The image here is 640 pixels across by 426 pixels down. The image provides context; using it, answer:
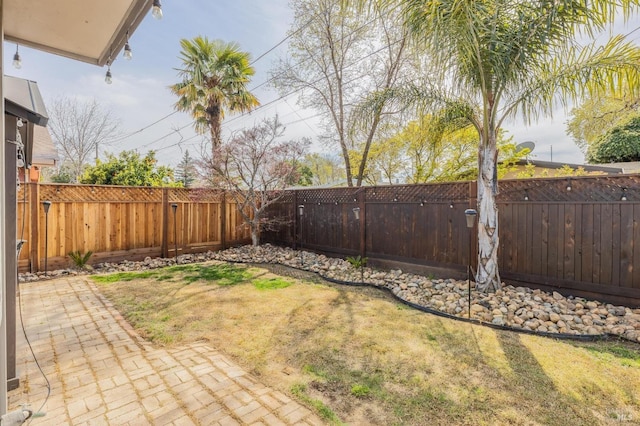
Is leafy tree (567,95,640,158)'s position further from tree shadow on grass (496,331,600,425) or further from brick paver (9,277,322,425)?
brick paver (9,277,322,425)

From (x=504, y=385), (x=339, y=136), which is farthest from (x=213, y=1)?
(x=504, y=385)

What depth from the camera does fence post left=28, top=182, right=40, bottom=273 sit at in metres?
5.84

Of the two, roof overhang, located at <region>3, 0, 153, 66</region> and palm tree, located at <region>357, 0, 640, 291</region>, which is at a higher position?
palm tree, located at <region>357, 0, 640, 291</region>

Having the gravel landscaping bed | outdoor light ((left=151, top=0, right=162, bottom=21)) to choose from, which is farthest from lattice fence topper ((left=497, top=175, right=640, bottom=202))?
outdoor light ((left=151, top=0, right=162, bottom=21))

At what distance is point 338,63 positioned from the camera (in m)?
9.01

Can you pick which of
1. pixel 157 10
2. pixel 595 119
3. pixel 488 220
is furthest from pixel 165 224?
pixel 595 119

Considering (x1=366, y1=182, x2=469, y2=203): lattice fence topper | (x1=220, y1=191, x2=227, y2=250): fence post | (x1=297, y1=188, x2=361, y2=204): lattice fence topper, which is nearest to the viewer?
(x1=366, y1=182, x2=469, y2=203): lattice fence topper

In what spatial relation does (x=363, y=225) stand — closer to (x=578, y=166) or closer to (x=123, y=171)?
(x=578, y=166)

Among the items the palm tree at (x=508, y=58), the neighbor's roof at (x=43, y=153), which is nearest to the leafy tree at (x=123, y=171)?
the neighbor's roof at (x=43, y=153)

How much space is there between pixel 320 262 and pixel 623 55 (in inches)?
231

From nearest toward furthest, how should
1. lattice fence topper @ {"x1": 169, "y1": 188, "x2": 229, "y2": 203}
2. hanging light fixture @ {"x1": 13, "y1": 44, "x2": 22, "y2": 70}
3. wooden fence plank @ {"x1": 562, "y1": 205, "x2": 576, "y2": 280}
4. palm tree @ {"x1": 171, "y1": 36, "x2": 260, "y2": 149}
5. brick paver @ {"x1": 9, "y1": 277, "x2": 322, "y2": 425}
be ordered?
brick paver @ {"x1": 9, "y1": 277, "x2": 322, "y2": 425}
hanging light fixture @ {"x1": 13, "y1": 44, "x2": 22, "y2": 70}
wooden fence plank @ {"x1": 562, "y1": 205, "x2": 576, "y2": 280}
lattice fence topper @ {"x1": 169, "y1": 188, "x2": 229, "y2": 203}
palm tree @ {"x1": 171, "y1": 36, "x2": 260, "y2": 149}

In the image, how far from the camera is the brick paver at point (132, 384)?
1.94m

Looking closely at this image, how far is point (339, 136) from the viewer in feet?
31.3

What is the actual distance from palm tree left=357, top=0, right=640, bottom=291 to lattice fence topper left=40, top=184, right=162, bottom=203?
21.5 ft
